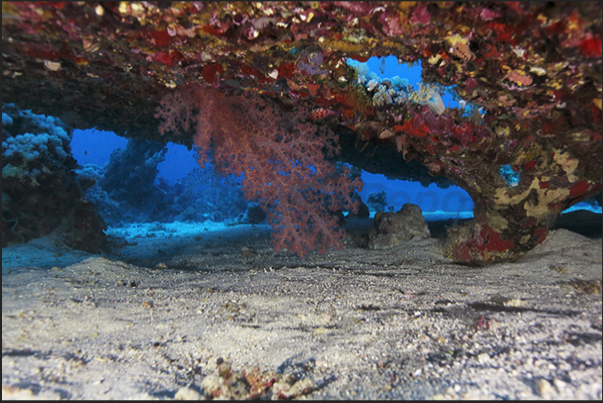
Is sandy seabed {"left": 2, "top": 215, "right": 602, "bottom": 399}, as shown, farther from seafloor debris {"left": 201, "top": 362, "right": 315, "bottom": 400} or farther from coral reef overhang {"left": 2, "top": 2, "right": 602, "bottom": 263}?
coral reef overhang {"left": 2, "top": 2, "right": 602, "bottom": 263}

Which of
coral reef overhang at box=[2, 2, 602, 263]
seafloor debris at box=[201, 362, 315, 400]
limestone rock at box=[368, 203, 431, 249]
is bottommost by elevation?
seafloor debris at box=[201, 362, 315, 400]

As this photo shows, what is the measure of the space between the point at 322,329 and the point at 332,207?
2834mm

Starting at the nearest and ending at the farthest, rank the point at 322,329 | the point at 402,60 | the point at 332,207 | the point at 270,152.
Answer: the point at 322,329 → the point at 402,60 → the point at 270,152 → the point at 332,207

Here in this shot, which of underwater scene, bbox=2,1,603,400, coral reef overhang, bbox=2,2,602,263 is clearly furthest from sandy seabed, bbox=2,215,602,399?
coral reef overhang, bbox=2,2,602,263

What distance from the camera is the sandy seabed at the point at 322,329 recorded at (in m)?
1.70

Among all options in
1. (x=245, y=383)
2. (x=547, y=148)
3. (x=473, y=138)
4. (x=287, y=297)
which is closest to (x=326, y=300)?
(x=287, y=297)

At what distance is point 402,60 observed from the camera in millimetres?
3125

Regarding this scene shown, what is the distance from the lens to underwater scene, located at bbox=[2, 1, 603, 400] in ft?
6.11

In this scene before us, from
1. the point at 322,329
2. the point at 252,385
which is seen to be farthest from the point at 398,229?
the point at 252,385

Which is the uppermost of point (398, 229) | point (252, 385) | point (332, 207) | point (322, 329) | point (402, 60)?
point (402, 60)

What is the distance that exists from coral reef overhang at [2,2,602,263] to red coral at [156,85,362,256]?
0.27m

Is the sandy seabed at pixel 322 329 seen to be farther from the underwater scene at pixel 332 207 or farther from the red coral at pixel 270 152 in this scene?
the red coral at pixel 270 152

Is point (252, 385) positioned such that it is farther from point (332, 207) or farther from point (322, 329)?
point (332, 207)

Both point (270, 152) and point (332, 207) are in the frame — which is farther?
point (332, 207)
